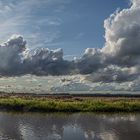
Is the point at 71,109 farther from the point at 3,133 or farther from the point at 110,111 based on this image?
the point at 3,133

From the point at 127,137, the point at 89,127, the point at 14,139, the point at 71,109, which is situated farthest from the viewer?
the point at 71,109

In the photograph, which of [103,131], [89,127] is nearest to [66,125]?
[89,127]

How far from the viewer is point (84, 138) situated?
122 feet

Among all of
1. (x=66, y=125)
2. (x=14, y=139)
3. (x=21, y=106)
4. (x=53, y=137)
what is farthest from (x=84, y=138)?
(x=21, y=106)

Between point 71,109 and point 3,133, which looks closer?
point 3,133

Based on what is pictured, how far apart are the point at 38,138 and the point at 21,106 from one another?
3774cm

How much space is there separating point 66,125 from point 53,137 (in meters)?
11.0

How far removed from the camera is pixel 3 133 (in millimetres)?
39031

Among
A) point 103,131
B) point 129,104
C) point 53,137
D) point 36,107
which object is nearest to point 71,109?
point 36,107

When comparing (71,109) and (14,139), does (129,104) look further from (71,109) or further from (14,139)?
(14,139)

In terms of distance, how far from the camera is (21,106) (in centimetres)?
7350

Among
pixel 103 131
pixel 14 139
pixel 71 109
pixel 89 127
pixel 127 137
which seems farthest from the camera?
pixel 71 109

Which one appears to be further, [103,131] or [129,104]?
[129,104]

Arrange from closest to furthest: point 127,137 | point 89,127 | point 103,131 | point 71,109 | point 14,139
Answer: point 14,139 < point 127,137 < point 103,131 < point 89,127 < point 71,109
